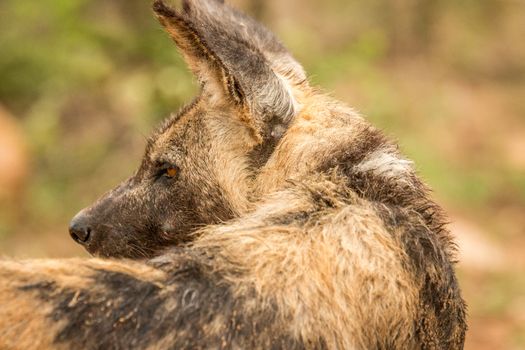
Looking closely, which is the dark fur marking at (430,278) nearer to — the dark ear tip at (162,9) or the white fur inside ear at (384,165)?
the white fur inside ear at (384,165)

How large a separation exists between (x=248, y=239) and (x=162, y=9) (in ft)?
3.80

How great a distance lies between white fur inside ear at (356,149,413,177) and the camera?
4250mm

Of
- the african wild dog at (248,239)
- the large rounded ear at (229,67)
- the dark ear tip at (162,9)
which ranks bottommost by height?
the african wild dog at (248,239)

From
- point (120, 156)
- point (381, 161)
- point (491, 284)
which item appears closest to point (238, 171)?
point (381, 161)

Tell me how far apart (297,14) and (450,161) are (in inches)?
237

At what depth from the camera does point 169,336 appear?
3.46m

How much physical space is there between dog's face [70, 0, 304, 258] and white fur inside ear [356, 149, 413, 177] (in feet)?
1.68

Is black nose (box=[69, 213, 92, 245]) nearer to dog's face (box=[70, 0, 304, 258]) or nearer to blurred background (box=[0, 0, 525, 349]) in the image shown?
dog's face (box=[70, 0, 304, 258])

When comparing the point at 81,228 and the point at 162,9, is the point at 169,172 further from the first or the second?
the point at 162,9

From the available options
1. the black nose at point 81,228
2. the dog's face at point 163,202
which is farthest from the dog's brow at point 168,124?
the black nose at point 81,228

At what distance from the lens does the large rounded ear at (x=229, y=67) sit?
4.24 meters

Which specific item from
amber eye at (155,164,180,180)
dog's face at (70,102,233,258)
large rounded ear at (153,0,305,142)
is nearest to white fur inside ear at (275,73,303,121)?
large rounded ear at (153,0,305,142)

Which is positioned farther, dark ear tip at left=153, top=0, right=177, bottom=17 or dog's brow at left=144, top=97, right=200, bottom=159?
dog's brow at left=144, top=97, right=200, bottom=159

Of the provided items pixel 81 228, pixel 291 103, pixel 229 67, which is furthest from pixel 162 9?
pixel 81 228
